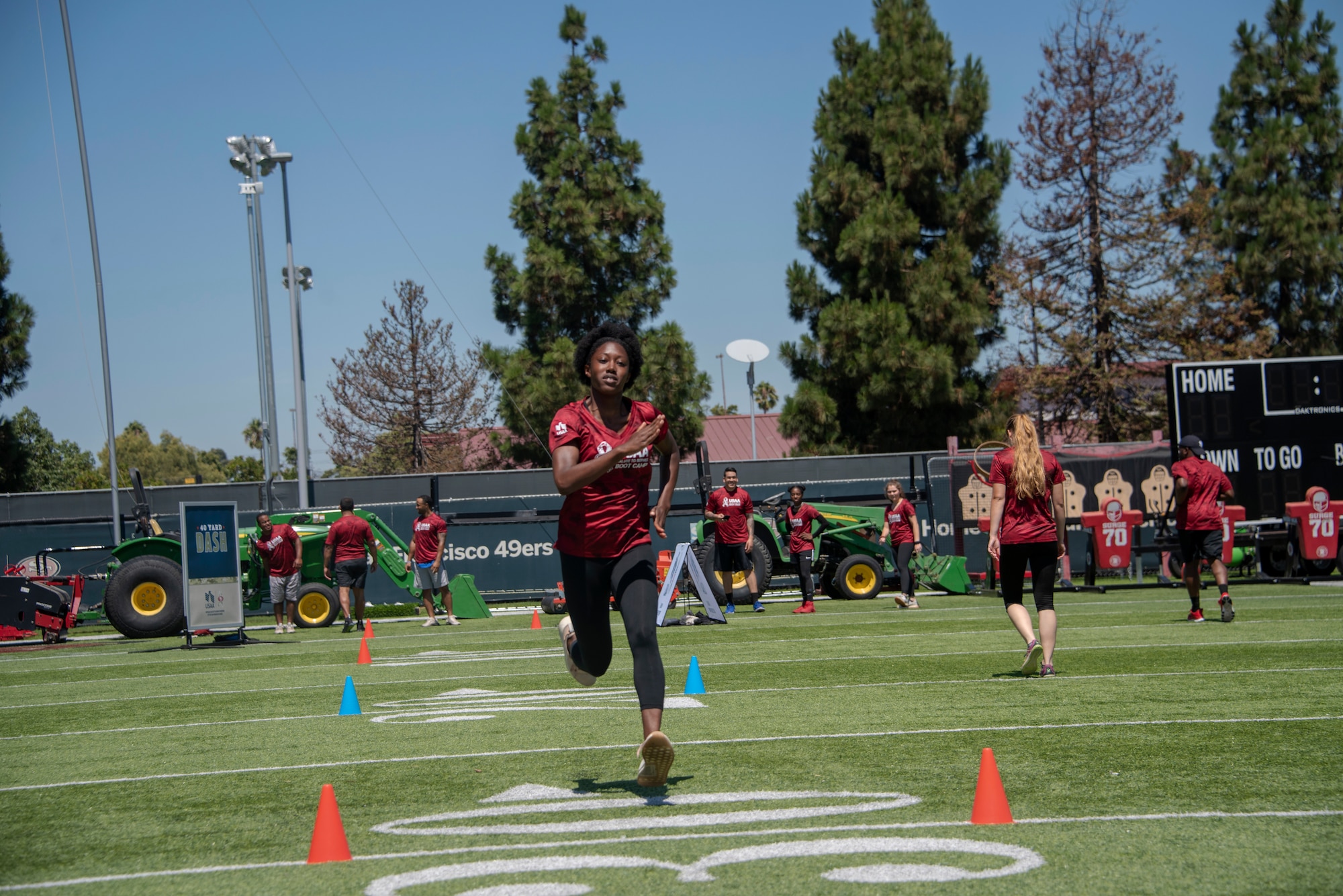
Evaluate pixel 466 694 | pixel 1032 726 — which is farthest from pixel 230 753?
pixel 1032 726

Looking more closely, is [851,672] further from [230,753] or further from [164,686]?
[164,686]

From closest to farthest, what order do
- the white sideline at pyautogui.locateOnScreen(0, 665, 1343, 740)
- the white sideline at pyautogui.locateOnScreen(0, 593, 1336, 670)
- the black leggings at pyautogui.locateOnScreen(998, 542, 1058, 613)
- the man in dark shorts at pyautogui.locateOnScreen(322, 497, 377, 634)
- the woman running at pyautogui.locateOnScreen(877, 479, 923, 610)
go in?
1. the white sideline at pyautogui.locateOnScreen(0, 665, 1343, 740)
2. the black leggings at pyautogui.locateOnScreen(998, 542, 1058, 613)
3. the white sideline at pyautogui.locateOnScreen(0, 593, 1336, 670)
4. the man in dark shorts at pyautogui.locateOnScreen(322, 497, 377, 634)
5. the woman running at pyautogui.locateOnScreen(877, 479, 923, 610)

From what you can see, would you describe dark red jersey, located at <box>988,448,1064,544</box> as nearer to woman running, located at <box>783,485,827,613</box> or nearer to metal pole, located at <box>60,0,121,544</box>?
woman running, located at <box>783,485,827,613</box>

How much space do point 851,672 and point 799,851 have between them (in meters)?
5.83

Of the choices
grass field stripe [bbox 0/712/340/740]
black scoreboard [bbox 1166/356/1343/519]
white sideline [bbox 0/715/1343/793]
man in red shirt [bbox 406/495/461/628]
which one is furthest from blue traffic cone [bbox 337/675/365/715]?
black scoreboard [bbox 1166/356/1343/519]

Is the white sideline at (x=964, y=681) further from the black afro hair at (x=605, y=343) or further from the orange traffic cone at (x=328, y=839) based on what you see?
the orange traffic cone at (x=328, y=839)

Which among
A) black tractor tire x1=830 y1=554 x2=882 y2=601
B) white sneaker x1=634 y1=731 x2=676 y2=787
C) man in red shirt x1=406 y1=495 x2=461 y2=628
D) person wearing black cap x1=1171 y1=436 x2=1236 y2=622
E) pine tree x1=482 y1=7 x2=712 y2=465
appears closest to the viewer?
white sneaker x1=634 y1=731 x2=676 y2=787

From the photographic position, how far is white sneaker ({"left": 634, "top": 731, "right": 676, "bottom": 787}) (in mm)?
4984

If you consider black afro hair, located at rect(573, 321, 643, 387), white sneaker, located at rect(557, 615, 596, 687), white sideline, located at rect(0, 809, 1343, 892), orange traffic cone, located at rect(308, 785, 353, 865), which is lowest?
white sideline, located at rect(0, 809, 1343, 892)

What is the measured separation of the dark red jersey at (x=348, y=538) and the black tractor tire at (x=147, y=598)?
2306 mm

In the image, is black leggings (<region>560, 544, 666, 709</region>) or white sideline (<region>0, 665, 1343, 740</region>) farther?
white sideline (<region>0, 665, 1343, 740</region>)

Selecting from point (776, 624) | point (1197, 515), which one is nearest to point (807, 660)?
point (776, 624)

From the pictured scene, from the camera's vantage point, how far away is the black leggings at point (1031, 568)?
349 inches

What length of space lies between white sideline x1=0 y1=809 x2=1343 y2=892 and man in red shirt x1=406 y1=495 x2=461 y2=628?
1444 centimetres
